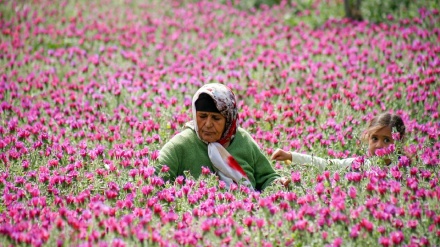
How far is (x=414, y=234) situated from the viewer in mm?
3932

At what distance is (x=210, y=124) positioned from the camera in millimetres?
5129

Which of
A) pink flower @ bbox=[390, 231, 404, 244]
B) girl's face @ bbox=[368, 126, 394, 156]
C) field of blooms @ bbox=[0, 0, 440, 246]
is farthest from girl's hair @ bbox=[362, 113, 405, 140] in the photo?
pink flower @ bbox=[390, 231, 404, 244]

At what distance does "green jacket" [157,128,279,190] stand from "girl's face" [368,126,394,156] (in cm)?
98

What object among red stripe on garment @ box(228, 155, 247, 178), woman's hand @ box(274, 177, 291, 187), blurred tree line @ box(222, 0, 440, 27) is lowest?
woman's hand @ box(274, 177, 291, 187)

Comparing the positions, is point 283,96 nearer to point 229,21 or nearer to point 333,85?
point 333,85

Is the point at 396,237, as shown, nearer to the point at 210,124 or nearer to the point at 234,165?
the point at 234,165

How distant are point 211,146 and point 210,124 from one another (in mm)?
184

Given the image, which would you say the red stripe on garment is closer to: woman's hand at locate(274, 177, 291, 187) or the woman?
the woman

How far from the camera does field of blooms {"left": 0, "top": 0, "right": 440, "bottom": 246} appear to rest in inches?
158

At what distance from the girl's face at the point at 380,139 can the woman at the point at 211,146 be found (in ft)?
3.26

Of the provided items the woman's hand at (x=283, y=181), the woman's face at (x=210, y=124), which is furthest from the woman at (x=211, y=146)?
the woman's hand at (x=283, y=181)

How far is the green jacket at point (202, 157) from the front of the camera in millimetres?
5109

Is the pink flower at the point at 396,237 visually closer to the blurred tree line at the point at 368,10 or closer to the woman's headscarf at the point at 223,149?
the woman's headscarf at the point at 223,149

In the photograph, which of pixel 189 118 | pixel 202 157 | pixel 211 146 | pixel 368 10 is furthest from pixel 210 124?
pixel 368 10
